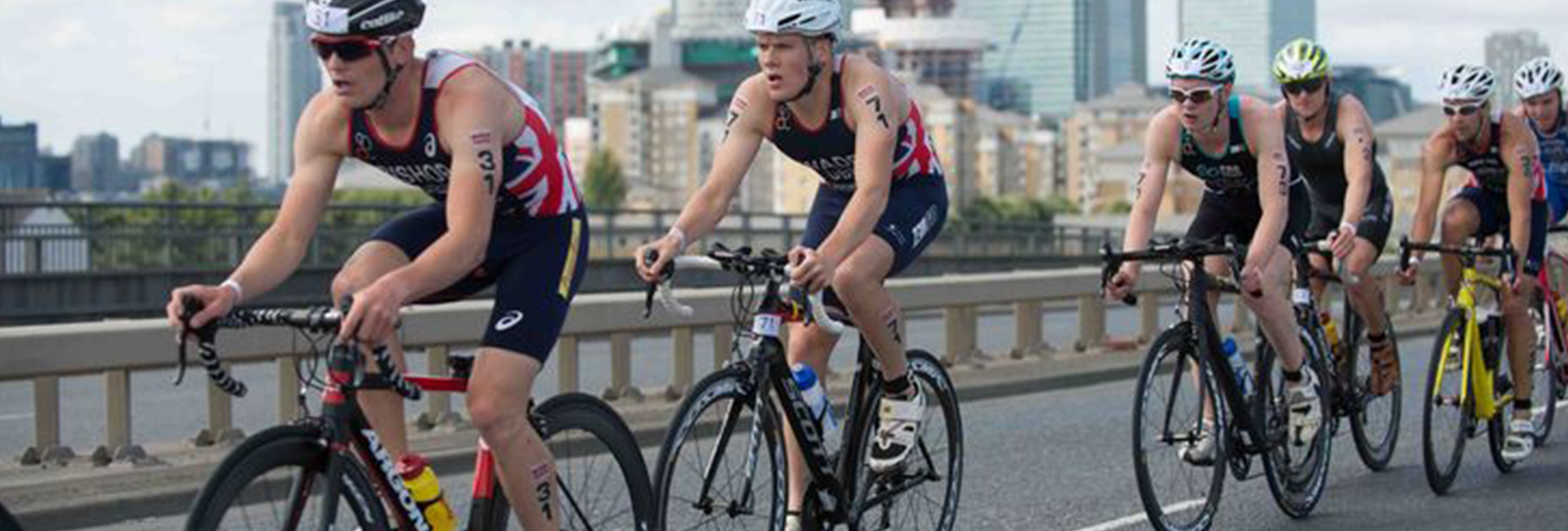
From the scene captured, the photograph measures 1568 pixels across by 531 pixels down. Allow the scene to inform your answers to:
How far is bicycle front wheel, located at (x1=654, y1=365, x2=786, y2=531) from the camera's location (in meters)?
7.03

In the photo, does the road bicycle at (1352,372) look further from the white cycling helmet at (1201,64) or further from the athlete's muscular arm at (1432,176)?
the white cycling helmet at (1201,64)

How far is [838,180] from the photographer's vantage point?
26.9 ft

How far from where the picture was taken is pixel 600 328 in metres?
14.2

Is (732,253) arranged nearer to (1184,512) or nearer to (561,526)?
(561,526)

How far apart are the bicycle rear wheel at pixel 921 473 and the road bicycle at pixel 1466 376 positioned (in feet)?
9.92

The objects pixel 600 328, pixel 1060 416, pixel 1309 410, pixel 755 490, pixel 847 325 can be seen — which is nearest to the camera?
pixel 755 490

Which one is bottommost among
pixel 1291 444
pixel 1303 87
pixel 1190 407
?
pixel 1291 444

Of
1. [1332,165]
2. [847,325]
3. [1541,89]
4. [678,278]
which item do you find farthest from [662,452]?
[678,278]

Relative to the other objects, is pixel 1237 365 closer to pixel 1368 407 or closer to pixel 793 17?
pixel 1368 407

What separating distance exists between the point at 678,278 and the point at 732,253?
35.7m

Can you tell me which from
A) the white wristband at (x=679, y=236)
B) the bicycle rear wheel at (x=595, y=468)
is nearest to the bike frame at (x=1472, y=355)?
the white wristband at (x=679, y=236)

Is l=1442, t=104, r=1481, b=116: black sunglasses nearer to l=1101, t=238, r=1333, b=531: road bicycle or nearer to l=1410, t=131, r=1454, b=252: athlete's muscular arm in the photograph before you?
l=1410, t=131, r=1454, b=252: athlete's muscular arm

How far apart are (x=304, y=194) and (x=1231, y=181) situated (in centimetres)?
469

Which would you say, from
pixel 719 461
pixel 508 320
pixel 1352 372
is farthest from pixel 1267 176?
pixel 508 320
